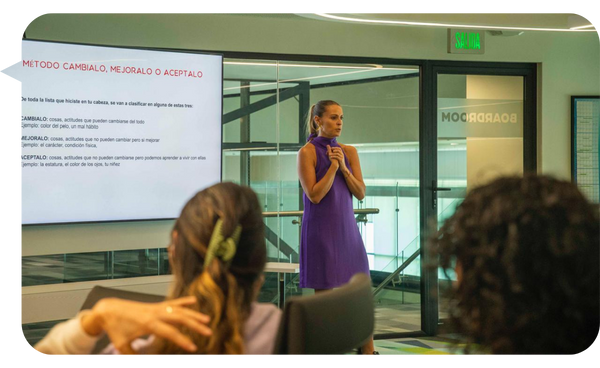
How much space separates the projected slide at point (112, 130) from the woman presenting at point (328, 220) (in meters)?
0.87

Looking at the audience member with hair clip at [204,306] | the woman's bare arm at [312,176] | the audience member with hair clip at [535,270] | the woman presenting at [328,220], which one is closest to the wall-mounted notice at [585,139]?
the woman presenting at [328,220]

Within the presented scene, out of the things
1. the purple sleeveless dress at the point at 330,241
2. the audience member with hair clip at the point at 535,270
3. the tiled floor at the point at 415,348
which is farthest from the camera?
the tiled floor at the point at 415,348

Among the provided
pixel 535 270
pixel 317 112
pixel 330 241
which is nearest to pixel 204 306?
pixel 535 270

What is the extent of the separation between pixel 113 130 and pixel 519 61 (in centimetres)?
320

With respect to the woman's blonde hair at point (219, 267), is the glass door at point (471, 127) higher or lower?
higher

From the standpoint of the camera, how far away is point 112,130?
389 centimetres

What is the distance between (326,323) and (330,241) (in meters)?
2.20

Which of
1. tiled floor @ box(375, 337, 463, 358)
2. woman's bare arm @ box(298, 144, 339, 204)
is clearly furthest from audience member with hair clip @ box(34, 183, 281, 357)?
tiled floor @ box(375, 337, 463, 358)

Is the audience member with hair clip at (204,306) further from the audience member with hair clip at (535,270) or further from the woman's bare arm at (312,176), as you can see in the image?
the woman's bare arm at (312,176)

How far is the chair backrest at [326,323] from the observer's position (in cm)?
129

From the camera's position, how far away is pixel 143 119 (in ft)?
13.1

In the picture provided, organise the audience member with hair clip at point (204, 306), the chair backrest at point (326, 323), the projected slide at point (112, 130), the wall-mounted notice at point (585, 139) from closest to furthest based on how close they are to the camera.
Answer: the audience member with hair clip at point (204, 306) → the chair backrest at point (326, 323) → the projected slide at point (112, 130) → the wall-mounted notice at point (585, 139)

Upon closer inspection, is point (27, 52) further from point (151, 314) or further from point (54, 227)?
point (151, 314)
